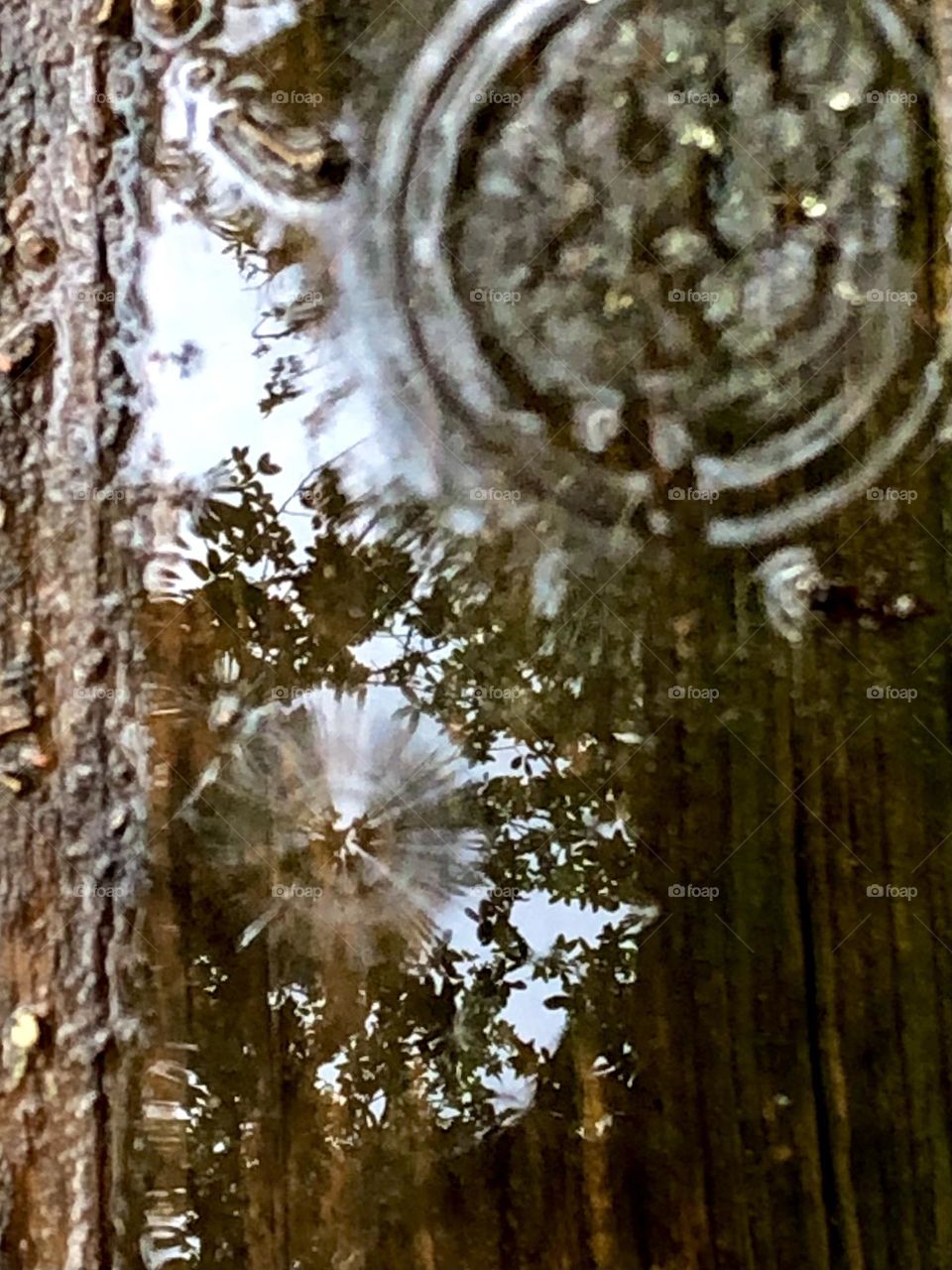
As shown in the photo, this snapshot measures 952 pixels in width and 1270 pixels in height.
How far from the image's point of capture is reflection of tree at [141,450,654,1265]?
3.48ft

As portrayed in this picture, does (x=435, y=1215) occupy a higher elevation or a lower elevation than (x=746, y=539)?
lower

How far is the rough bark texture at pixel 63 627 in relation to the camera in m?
1.10

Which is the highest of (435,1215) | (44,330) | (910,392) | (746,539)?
(44,330)

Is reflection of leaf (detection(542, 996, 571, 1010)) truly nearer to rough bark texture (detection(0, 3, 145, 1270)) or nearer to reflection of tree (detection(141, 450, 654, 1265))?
reflection of tree (detection(141, 450, 654, 1265))

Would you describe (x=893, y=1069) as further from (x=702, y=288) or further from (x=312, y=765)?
(x=702, y=288)

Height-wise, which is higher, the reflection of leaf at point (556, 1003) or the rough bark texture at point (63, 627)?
the rough bark texture at point (63, 627)

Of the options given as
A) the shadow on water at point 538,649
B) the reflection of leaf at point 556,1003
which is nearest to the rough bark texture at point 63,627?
the shadow on water at point 538,649

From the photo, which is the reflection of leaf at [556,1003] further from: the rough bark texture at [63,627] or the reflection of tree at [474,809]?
the rough bark texture at [63,627]

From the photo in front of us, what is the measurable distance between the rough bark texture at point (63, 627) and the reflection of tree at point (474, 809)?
0.23 feet

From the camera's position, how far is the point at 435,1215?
105 centimetres

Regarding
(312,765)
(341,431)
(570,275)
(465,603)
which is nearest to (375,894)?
(312,765)

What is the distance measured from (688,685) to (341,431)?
1.28 ft

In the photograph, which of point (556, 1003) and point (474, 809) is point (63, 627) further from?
point (556, 1003)

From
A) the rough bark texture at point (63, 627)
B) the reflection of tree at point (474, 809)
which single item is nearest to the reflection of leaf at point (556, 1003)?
the reflection of tree at point (474, 809)
